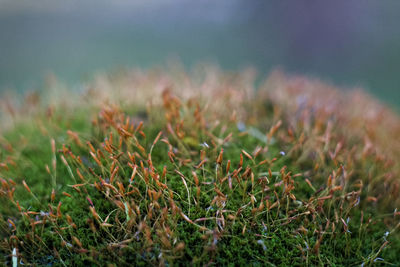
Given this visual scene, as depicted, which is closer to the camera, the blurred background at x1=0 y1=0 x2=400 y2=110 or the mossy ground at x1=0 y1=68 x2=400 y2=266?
the mossy ground at x1=0 y1=68 x2=400 y2=266

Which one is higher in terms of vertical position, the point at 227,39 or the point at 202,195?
the point at 227,39

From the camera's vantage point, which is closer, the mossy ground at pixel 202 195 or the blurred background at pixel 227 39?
the mossy ground at pixel 202 195

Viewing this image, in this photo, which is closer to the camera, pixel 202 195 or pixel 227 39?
pixel 202 195

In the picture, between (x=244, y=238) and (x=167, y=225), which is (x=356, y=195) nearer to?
(x=244, y=238)
